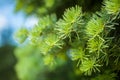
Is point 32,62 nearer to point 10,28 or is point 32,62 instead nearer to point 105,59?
point 105,59

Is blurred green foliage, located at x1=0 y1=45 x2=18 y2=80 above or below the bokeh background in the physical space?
below

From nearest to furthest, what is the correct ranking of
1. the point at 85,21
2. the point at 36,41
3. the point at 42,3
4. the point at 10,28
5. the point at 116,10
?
the point at 116,10 < the point at 85,21 < the point at 36,41 < the point at 42,3 < the point at 10,28

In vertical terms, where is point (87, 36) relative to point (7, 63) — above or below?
above

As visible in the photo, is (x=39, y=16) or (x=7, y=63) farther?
(x=7, y=63)

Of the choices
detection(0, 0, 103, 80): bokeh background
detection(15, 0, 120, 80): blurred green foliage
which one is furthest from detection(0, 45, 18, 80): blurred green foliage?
detection(15, 0, 120, 80): blurred green foliage

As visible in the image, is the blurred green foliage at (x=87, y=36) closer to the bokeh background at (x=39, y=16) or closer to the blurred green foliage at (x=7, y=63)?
the bokeh background at (x=39, y=16)

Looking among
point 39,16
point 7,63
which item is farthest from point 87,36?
point 7,63

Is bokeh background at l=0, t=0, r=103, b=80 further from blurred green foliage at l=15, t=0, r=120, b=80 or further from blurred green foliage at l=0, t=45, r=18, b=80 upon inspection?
blurred green foliage at l=0, t=45, r=18, b=80

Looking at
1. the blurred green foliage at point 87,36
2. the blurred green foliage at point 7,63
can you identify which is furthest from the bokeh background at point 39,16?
the blurred green foliage at point 7,63

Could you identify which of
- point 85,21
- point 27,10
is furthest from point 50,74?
point 85,21

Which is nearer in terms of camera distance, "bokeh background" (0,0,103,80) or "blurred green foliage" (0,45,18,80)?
"bokeh background" (0,0,103,80)

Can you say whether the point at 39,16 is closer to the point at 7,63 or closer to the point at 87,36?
the point at 87,36
